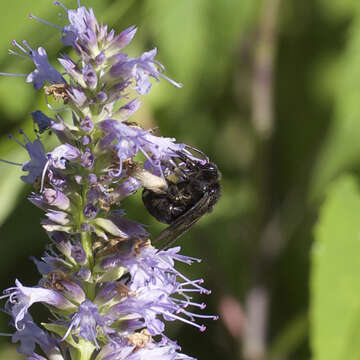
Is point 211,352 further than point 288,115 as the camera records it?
No

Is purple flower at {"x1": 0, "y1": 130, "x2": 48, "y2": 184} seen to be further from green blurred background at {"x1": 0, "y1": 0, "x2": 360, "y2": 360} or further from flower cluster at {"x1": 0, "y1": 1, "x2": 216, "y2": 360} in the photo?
green blurred background at {"x1": 0, "y1": 0, "x2": 360, "y2": 360}

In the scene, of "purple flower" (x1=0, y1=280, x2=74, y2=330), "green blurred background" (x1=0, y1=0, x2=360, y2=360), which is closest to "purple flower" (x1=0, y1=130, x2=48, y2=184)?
"purple flower" (x1=0, y1=280, x2=74, y2=330)

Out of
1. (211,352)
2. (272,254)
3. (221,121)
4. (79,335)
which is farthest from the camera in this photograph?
(221,121)

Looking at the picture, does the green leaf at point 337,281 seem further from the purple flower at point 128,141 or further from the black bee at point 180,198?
the purple flower at point 128,141

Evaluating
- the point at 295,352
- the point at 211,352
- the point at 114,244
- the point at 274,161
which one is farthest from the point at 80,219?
the point at 274,161

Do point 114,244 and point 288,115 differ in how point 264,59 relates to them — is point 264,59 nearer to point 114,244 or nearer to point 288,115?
point 288,115

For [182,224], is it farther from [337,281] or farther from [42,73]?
[337,281]
